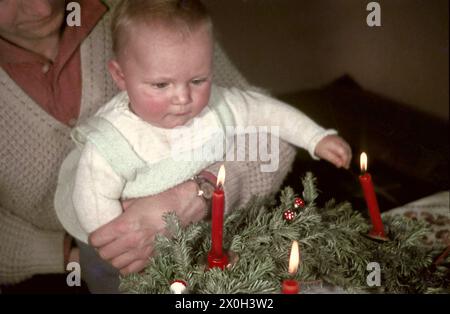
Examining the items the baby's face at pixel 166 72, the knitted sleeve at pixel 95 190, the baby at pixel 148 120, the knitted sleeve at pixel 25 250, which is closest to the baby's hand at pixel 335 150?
the baby at pixel 148 120

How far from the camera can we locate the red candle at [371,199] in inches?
28.6

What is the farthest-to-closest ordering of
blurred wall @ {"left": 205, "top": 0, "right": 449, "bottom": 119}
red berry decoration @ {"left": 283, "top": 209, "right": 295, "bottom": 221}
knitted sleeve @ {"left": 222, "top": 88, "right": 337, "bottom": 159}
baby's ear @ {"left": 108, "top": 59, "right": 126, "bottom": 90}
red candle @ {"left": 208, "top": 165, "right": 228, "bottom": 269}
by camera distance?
blurred wall @ {"left": 205, "top": 0, "right": 449, "bottom": 119} < knitted sleeve @ {"left": 222, "top": 88, "right": 337, "bottom": 159} < baby's ear @ {"left": 108, "top": 59, "right": 126, "bottom": 90} < red berry decoration @ {"left": 283, "top": 209, "right": 295, "bottom": 221} < red candle @ {"left": 208, "top": 165, "right": 228, "bottom": 269}

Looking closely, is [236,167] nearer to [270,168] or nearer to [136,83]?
[270,168]

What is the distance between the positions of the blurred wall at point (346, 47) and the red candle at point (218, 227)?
1.54ft

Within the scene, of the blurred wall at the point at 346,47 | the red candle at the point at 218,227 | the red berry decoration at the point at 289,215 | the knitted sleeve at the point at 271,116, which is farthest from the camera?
the blurred wall at the point at 346,47

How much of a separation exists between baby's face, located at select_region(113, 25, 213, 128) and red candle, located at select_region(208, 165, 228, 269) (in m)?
0.21

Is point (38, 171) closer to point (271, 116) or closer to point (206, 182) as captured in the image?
point (206, 182)

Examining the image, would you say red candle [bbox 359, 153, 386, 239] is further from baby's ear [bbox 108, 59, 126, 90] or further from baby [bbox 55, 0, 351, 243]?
baby's ear [bbox 108, 59, 126, 90]

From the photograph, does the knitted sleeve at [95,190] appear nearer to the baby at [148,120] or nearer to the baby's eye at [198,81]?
the baby at [148,120]

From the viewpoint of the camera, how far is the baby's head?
2.57ft

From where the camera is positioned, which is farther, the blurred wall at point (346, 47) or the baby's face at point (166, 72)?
the blurred wall at point (346, 47)

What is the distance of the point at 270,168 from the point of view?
1.00 metres

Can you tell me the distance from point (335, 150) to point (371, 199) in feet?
0.64

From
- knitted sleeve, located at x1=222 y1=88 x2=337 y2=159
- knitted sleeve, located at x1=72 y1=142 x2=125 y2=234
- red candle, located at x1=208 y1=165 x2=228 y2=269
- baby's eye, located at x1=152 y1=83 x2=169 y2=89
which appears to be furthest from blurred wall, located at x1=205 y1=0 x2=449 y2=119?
red candle, located at x1=208 y1=165 x2=228 y2=269
